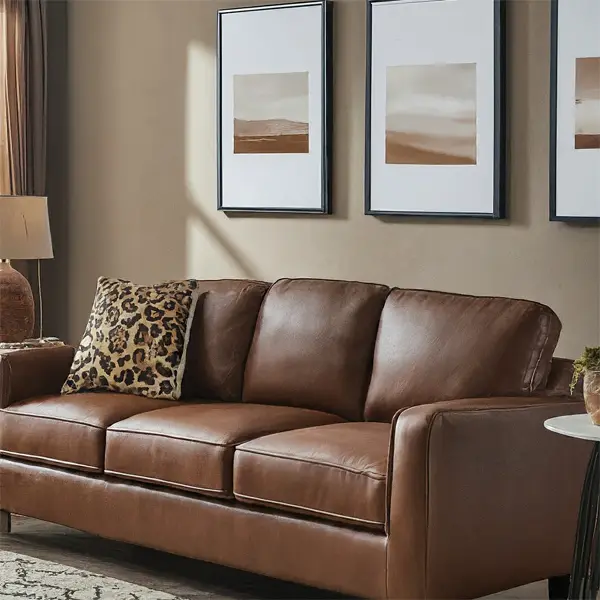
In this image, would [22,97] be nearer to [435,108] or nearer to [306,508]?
[435,108]

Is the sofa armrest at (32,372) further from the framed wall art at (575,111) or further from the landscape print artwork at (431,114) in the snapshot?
the framed wall art at (575,111)

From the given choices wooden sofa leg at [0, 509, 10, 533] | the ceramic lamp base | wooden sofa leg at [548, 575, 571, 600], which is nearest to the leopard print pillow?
wooden sofa leg at [0, 509, 10, 533]

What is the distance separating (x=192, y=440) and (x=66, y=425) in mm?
554

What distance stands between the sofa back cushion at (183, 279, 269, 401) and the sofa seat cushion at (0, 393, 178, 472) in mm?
196

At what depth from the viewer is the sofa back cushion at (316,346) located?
3934 millimetres

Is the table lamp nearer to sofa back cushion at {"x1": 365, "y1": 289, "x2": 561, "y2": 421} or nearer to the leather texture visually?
the leather texture

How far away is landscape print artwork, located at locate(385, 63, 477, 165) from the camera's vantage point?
4.34 meters

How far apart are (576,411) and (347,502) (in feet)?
2.29

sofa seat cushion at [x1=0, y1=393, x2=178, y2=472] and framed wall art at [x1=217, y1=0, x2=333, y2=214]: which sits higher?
framed wall art at [x1=217, y1=0, x2=333, y2=214]

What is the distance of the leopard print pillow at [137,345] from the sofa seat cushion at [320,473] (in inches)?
29.0

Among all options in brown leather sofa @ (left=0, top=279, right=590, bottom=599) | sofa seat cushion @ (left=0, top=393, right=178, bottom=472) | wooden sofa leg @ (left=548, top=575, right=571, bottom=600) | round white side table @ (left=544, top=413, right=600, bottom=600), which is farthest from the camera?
sofa seat cushion @ (left=0, top=393, right=178, bottom=472)

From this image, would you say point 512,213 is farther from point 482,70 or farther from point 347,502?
point 347,502

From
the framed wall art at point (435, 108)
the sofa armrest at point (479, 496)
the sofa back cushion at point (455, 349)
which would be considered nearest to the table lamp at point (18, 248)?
the framed wall art at point (435, 108)

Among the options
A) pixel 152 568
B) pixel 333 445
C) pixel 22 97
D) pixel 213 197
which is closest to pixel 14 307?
pixel 213 197
